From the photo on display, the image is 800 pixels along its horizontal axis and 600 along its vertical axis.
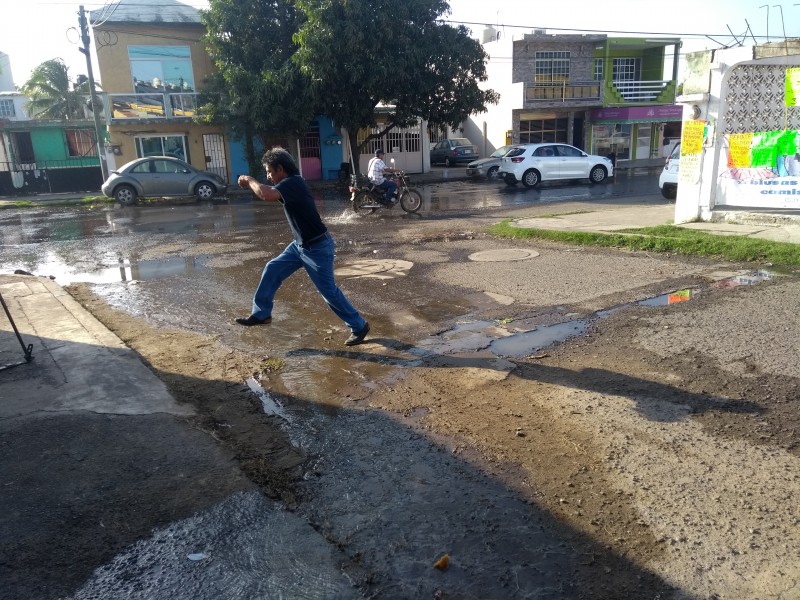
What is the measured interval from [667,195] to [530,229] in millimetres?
7865

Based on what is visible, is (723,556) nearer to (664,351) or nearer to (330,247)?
(664,351)

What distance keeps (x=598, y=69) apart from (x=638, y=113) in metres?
3.28

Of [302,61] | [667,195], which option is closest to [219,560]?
[667,195]

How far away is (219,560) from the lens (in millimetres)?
2883

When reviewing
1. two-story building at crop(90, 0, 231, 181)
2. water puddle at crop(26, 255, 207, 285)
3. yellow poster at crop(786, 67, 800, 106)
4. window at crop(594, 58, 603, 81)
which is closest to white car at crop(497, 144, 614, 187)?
two-story building at crop(90, 0, 231, 181)

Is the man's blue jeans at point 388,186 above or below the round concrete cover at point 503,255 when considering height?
above

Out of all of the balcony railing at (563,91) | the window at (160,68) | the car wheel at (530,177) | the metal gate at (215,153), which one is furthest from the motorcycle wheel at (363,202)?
the balcony railing at (563,91)

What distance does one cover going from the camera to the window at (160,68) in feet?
84.4

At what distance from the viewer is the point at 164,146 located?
86.9ft

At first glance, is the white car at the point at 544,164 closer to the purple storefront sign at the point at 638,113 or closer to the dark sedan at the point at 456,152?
the dark sedan at the point at 456,152

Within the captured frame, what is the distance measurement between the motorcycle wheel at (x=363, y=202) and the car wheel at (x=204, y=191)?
691cm

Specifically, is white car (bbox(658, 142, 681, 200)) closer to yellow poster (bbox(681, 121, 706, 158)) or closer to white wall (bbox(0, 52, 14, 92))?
yellow poster (bbox(681, 121, 706, 158))

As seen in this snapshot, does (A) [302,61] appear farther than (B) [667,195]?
Yes

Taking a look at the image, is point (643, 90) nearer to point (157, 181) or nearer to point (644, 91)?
point (644, 91)
